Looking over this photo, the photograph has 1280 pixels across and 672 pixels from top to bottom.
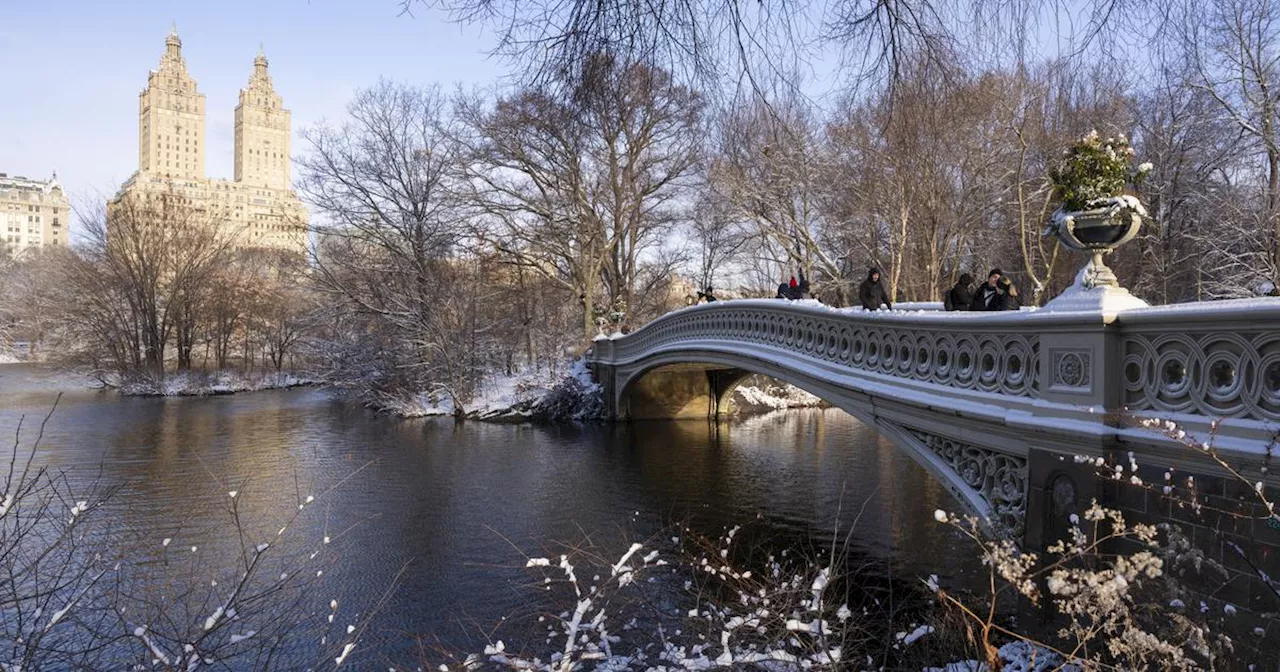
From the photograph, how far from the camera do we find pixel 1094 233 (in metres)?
5.79

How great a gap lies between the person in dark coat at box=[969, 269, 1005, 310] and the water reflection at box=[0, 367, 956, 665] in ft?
9.39

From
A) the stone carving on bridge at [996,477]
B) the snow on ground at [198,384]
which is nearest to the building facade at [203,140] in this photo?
the snow on ground at [198,384]

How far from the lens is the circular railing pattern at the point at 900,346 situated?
20.7 feet

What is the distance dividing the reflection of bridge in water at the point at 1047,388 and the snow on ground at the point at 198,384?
2675 centimetres

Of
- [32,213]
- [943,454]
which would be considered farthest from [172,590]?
[32,213]

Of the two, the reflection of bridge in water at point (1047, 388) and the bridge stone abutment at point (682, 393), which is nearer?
the reflection of bridge in water at point (1047, 388)

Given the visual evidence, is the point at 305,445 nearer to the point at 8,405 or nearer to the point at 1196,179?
the point at 8,405

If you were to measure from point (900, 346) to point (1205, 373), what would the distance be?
408cm

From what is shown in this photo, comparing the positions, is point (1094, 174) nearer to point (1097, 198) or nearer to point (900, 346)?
point (1097, 198)

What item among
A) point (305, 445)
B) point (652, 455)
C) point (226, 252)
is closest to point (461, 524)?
point (652, 455)

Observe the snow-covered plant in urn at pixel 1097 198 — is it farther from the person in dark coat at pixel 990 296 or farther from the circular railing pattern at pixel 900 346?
the person in dark coat at pixel 990 296

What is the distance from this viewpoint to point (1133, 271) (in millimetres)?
22000

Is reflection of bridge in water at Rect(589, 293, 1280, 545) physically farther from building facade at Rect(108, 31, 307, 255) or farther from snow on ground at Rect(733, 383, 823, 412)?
building facade at Rect(108, 31, 307, 255)

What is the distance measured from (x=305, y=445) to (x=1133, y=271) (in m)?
21.2
